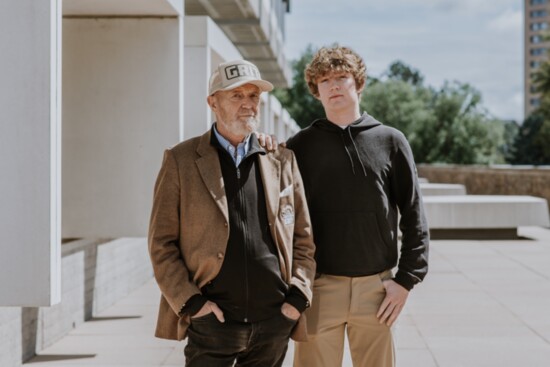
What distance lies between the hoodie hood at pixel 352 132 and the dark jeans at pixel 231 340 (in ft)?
2.54

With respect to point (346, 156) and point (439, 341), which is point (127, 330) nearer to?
point (439, 341)

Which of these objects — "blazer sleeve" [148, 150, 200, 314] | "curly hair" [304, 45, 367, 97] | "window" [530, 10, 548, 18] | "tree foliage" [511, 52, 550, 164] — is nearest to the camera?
"blazer sleeve" [148, 150, 200, 314]

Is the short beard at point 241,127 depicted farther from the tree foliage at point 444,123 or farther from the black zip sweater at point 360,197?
the tree foliage at point 444,123

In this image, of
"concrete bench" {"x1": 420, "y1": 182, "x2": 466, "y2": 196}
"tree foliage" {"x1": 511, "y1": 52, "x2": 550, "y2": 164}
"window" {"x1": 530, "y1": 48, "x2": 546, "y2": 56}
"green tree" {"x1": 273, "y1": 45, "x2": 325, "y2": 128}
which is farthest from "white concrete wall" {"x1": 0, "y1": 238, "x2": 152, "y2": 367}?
Result: "window" {"x1": 530, "y1": 48, "x2": 546, "y2": 56}

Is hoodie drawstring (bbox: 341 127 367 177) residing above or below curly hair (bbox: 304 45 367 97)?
below

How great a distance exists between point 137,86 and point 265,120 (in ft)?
40.6

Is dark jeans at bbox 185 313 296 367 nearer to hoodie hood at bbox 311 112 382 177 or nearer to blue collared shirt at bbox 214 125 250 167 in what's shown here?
blue collared shirt at bbox 214 125 250 167

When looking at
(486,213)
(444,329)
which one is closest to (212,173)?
(444,329)

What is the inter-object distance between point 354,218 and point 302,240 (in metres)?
0.34

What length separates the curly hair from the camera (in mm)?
3711

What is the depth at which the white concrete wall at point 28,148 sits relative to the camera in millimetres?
4520

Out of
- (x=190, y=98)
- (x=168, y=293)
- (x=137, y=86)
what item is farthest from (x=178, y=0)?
(x=168, y=293)

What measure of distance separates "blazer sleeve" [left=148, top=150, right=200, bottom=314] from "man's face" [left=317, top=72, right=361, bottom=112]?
2.65 ft

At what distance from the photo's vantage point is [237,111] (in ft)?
11.2
